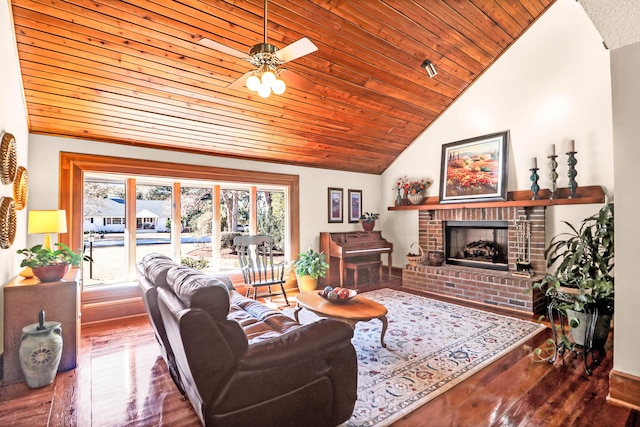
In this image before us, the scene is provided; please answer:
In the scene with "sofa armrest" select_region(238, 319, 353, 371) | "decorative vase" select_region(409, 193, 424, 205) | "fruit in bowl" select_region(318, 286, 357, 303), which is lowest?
"fruit in bowl" select_region(318, 286, 357, 303)

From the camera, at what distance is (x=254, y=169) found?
5.01m

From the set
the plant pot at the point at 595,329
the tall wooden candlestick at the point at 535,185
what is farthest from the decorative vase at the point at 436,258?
the plant pot at the point at 595,329

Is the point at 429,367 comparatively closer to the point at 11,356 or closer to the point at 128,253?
the point at 11,356

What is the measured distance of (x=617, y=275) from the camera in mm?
2078

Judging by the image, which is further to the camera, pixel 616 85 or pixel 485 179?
pixel 485 179

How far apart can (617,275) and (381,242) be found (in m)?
3.87

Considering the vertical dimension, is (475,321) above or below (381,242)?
below

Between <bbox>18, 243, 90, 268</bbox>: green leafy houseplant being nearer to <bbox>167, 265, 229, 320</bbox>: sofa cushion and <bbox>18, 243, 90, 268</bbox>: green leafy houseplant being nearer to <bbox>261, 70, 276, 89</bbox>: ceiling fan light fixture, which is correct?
<bbox>167, 265, 229, 320</bbox>: sofa cushion

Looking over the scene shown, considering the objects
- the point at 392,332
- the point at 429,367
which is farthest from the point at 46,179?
the point at 429,367

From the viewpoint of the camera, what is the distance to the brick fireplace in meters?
4.13

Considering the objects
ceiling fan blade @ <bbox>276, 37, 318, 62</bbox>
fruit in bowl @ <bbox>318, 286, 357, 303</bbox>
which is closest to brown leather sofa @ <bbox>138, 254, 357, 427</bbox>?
fruit in bowl @ <bbox>318, 286, 357, 303</bbox>

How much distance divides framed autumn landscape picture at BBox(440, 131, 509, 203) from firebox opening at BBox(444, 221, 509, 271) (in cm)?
46

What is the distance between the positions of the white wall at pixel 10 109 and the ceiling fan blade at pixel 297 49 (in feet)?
6.03

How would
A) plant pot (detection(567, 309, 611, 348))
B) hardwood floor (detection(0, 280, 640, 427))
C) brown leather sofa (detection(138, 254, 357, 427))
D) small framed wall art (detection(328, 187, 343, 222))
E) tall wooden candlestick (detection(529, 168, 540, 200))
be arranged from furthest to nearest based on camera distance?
1. small framed wall art (detection(328, 187, 343, 222))
2. tall wooden candlestick (detection(529, 168, 540, 200))
3. plant pot (detection(567, 309, 611, 348))
4. hardwood floor (detection(0, 280, 640, 427))
5. brown leather sofa (detection(138, 254, 357, 427))
